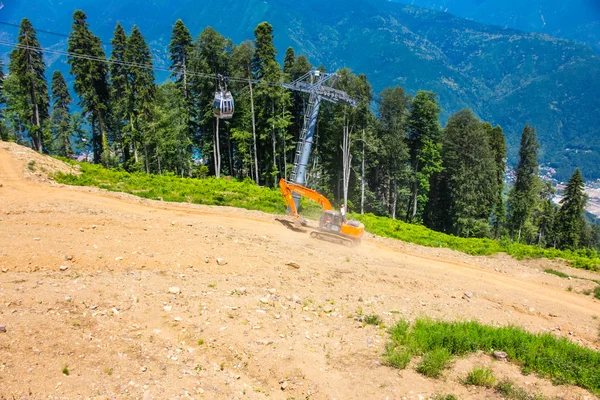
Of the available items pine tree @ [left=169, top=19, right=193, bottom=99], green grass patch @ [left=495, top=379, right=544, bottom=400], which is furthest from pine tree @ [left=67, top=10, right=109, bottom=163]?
green grass patch @ [left=495, top=379, right=544, bottom=400]

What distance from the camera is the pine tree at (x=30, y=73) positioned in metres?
41.7

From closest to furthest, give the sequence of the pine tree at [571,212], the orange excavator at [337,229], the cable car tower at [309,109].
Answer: the orange excavator at [337,229]
the cable car tower at [309,109]
the pine tree at [571,212]

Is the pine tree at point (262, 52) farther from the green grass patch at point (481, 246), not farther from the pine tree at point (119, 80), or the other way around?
the green grass patch at point (481, 246)

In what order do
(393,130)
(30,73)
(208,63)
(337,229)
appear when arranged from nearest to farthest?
(337,229), (208,63), (393,130), (30,73)

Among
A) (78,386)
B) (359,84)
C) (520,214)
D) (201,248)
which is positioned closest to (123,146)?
(359,84)

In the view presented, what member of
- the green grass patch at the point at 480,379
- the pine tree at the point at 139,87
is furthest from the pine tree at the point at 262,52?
the green grass patch at the point at 480,379

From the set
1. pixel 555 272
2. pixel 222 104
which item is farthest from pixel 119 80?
pixel 555 272

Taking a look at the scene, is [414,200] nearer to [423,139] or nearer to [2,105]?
[423,139]

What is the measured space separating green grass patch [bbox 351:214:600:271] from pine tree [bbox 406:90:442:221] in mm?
14932

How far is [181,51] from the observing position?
145ft

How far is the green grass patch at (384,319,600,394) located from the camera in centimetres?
1007

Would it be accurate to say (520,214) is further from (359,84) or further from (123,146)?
(123,146)

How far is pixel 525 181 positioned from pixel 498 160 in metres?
4.35

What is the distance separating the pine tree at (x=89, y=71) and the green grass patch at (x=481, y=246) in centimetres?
3462
